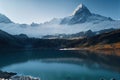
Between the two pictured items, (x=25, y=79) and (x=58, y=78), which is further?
(x=58, y=78)

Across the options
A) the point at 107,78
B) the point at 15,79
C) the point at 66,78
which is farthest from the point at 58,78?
the point at 15,79

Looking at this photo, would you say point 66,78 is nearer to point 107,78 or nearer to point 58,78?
point 58,78

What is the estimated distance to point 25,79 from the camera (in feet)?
224

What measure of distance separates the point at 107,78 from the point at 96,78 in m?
3.93

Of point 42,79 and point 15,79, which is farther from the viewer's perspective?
point 42,79

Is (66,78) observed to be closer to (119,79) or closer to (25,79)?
(119,79)

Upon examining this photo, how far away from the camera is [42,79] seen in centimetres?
8525

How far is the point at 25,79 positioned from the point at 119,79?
34.6m

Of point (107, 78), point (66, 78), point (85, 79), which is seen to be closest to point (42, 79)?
point (66, 78)

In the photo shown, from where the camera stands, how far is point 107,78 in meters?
88.9

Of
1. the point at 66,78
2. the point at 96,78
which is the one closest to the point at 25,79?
the point at 66,78

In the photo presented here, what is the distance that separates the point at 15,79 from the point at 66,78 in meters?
25.0

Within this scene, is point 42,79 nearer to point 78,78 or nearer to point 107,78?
point 78,78

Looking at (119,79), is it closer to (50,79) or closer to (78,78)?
(78,78)
